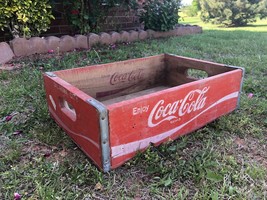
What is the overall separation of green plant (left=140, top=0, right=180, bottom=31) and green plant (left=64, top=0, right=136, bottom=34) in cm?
59

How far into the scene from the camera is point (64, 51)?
325 cm

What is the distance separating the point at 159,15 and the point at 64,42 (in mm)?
1901

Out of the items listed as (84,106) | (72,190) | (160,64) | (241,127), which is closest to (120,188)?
(72,190)

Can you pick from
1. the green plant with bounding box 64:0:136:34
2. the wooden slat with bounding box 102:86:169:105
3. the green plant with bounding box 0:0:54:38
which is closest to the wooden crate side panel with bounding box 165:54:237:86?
the wooden slat with bounding box 102:86:169:105

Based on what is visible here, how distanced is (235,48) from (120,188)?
3.35 metres

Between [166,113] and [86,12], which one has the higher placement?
[86,12]

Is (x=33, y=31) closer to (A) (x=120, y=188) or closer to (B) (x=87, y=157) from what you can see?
(B) (x=87, y=157)

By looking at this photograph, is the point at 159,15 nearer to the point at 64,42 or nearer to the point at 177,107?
the point at 64,42


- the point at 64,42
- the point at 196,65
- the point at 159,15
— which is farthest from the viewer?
the point at 159,15

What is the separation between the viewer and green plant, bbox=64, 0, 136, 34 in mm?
3465

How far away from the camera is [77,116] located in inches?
43.9

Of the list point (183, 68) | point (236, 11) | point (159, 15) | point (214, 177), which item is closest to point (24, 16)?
→ point (183, 68)

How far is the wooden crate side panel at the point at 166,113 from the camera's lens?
1.03 m

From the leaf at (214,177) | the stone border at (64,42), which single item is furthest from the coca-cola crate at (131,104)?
the stone border at (64,42)
